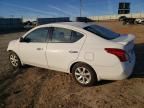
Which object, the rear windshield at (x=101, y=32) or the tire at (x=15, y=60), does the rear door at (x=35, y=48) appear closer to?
the tire at (x=15, y=60)

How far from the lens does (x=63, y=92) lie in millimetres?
6777

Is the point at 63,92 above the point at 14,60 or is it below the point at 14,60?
below

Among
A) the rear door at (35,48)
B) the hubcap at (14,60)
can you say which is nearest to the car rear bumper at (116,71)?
the rear door at (35,48)

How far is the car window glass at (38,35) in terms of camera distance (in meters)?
7.88

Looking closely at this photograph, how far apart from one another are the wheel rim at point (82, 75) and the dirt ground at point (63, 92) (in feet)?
0.64

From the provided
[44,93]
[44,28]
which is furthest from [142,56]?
[44,93]

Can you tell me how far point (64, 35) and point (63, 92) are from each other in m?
1.67

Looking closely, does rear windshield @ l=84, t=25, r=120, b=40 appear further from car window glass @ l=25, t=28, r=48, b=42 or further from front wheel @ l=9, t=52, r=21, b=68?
front wheel @ l=9, t=52, r=21, b=68

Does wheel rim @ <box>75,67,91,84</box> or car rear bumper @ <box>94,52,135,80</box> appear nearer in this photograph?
car rear bumper @ <box>94,52,135,80</box>

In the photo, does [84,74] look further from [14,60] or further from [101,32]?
[14,60]

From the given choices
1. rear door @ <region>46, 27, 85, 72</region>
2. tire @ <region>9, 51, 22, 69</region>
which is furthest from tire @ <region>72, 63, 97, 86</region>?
tire @ <region>9, 51, 22, 69</region>

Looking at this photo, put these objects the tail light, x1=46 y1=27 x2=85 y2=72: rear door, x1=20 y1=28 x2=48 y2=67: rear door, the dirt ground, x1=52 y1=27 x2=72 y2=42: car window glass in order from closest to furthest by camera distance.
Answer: the dirt ground, the tail light, x1=46 y1=27 x2=85 y2=72: rear door, x1=52 y1=27 x2=72 y2=42: car window glass, x1=20 y1=28 x2=48 y2=67: rear door

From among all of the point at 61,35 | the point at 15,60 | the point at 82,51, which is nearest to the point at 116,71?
the point at 82,51

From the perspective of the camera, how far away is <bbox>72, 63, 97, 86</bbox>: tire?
6.80m
